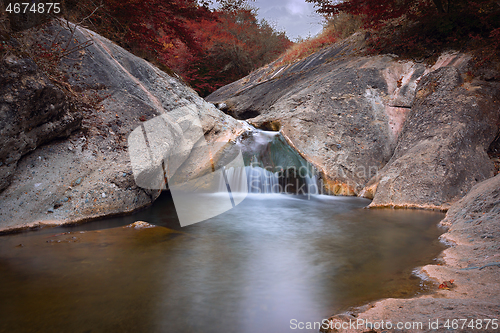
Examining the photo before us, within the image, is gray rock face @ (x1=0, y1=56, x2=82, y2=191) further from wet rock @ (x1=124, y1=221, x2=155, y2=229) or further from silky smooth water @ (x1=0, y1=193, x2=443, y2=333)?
wet rock @ (x1=124, y1=221, x2=155, y2=229)

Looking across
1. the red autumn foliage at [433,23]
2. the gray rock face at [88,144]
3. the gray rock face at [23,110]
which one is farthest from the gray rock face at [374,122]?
the gray rock face at [23,110]

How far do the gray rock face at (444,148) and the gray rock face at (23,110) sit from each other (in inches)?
240

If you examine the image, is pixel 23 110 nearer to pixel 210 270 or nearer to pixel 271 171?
pixel 210 270

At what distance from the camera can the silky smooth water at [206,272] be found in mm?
2455

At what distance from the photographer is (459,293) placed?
2.36 meters

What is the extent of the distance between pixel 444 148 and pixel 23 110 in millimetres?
7324

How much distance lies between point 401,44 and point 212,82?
11.9 meters

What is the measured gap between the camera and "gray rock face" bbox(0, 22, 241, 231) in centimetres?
438

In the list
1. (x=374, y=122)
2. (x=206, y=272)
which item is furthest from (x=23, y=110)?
(x=374, y=122)

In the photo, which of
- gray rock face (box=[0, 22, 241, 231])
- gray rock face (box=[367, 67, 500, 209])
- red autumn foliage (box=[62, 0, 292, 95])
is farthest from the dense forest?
gray rock face (box=[367, 67, 500, 209])

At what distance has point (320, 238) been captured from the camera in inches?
174

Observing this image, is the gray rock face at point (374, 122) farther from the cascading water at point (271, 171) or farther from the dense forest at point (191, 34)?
the dense forest at point (191, 34)

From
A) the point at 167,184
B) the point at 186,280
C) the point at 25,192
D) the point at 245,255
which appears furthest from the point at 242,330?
the point at 167,184

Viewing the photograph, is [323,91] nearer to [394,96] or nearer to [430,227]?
[394,96]
